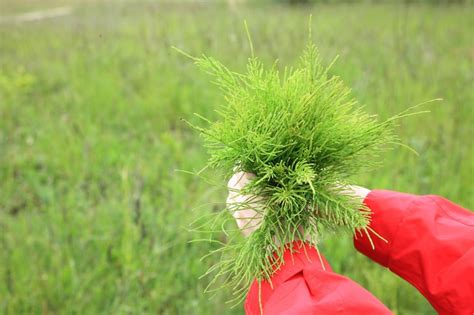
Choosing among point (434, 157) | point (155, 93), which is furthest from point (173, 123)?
point (434, 157)

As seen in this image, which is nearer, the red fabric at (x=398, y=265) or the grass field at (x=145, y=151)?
the red fabric at (x=398, y=265)

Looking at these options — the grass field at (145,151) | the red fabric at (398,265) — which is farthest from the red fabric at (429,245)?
the grass field at (145,151)

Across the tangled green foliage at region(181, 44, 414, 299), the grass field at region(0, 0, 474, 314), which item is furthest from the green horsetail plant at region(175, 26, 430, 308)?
the grass field at region(0, 0, 474, 314)

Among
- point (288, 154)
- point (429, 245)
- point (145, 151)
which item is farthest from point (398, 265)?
point (145, 151)

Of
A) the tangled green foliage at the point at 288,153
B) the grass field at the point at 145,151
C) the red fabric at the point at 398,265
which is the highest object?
the tangled green foliage at the point at 288,153

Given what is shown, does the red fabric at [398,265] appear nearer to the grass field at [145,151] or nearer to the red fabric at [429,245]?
the red fabric at [429,245]
